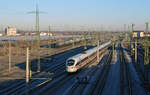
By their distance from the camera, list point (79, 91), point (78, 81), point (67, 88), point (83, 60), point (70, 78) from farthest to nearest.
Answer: point (83, 60) → point (70, 78) → point (78, 81) → point (67, 88) → point (79, 91)

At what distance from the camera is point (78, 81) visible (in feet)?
72.8

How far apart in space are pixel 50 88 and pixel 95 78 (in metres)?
7.29

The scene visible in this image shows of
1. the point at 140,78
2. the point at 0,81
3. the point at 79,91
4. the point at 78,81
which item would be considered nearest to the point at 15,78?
the point at 0,81

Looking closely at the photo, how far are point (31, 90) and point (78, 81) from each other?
583 centimetres

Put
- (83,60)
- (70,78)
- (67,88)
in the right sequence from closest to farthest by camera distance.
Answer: (67,88)
(70,78)
(83,60)

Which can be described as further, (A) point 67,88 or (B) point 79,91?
(A) point 67,88

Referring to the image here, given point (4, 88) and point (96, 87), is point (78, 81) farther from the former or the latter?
point (4, 88)

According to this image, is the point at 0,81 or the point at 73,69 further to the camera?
the point at 73,69

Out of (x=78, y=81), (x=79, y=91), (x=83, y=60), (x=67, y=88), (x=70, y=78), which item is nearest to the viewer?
(x=79, y=91)

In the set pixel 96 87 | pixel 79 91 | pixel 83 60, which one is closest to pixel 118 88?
pixel 96 87

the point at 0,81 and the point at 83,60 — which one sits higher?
the point at 83,60

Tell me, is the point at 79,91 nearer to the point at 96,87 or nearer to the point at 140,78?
the point at 96,87

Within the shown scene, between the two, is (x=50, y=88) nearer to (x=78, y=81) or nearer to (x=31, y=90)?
(x=31, y=90)

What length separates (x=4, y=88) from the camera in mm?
20297
